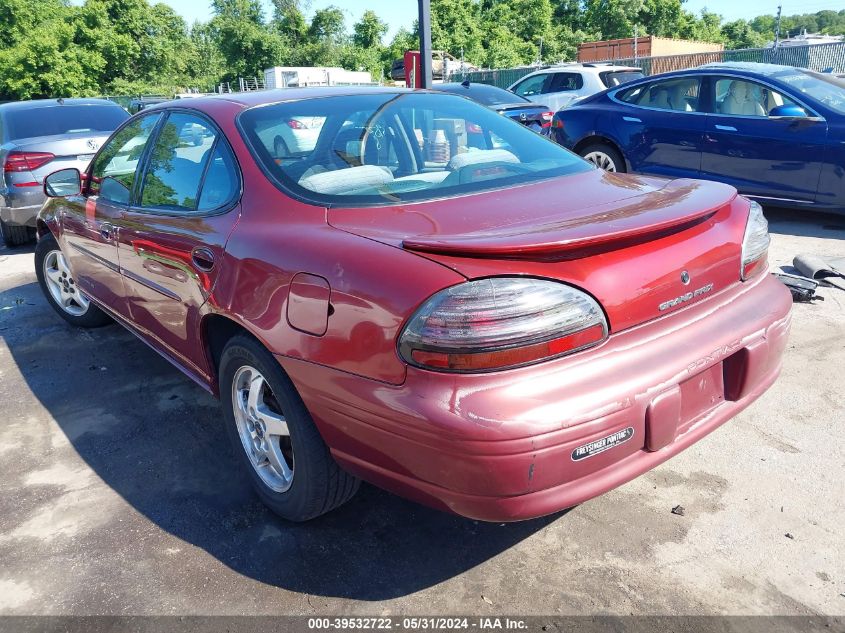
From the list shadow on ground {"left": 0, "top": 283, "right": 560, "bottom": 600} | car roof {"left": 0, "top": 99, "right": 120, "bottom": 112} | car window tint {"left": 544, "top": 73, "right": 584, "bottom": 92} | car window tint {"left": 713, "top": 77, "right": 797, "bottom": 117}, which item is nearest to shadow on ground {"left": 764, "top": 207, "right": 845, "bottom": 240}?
car window tint {"left": 713, "top": 77, "right": 797, "bottom": 117}

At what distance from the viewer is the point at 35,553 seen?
2.66 m

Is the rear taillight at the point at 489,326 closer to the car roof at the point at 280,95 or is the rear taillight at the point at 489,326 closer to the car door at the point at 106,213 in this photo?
the car roof at the point at 280,95

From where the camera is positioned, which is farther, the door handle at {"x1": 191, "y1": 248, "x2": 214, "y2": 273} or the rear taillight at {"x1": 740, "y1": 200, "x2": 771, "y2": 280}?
the door handle at {"x1": 191, "y1": 248, "x2": 214, "y2": 273}

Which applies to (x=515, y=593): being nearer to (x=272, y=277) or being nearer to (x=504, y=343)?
(x=504, y=343)

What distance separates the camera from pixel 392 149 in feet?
9.70

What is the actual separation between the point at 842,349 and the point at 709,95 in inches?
154

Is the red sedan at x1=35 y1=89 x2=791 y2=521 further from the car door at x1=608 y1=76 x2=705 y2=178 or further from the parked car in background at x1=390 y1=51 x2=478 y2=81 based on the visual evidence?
the parked car in background at x1=390 y1=51 x2=478 y2=81

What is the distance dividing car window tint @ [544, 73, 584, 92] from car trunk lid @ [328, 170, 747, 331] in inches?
468

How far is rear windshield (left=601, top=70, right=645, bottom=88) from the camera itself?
13688 millimetres

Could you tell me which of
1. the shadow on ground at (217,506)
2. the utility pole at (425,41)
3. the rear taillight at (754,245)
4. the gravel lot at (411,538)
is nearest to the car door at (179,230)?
the shadow on ground at (217,506)

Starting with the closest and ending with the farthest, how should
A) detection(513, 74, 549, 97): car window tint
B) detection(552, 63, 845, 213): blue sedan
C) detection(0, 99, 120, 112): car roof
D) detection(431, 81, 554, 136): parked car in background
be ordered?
detection(552, 63, 845, 213): blue sedan, detection(0, 99, 120, 112): car roof, detection(431, 81, 554, 136): parked car in background, detection(513, 74, 549, 97): car window tint

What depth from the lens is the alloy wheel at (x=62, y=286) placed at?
5020 millimetres

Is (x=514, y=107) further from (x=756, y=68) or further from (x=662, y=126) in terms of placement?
(x=756, y=68)

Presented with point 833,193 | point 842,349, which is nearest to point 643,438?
point 842,349
